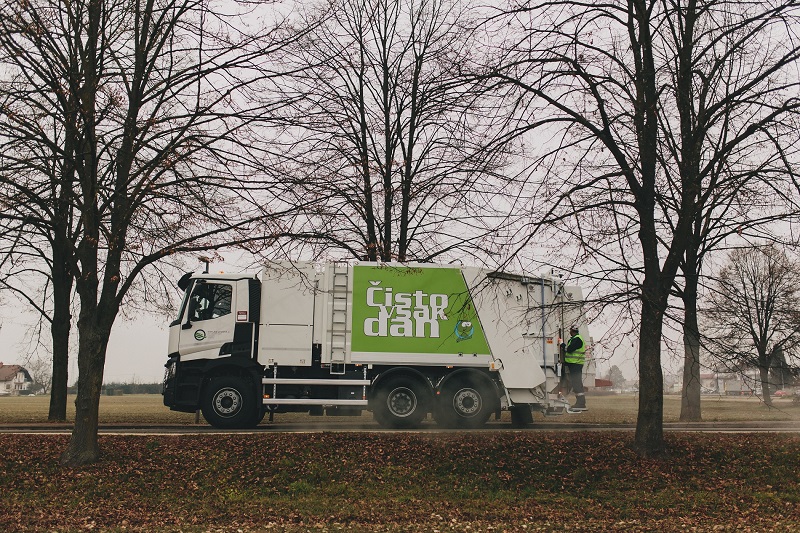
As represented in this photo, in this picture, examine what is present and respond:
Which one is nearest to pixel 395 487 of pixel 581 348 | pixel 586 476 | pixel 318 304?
pixel 586 476

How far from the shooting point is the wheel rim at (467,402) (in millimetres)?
16438

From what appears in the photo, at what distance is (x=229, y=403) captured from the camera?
16031 mm

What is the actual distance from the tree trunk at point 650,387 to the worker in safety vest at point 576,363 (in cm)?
412

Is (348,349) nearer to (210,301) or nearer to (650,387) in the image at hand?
(210,301)

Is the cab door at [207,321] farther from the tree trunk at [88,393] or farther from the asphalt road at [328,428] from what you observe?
the tree trunk at [88,393]

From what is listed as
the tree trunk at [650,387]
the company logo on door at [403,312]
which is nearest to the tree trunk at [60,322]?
the company logo on door at [403,312]

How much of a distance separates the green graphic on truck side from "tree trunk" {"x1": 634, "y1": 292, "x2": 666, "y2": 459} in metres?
4.42

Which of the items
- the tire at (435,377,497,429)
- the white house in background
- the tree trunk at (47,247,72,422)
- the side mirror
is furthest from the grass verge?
the white house in background

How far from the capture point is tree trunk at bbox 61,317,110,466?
1236 cm

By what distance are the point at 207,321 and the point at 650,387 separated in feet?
30.9

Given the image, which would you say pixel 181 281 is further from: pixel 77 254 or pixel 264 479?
pixel 264 479

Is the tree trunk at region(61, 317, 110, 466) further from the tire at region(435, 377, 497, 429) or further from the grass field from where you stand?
the tire at region(435, 377, 497, 429)

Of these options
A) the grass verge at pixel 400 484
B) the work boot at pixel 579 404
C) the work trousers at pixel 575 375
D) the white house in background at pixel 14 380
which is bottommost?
the white house in background at pixel 14 380

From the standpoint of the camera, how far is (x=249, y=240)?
39.7ft
